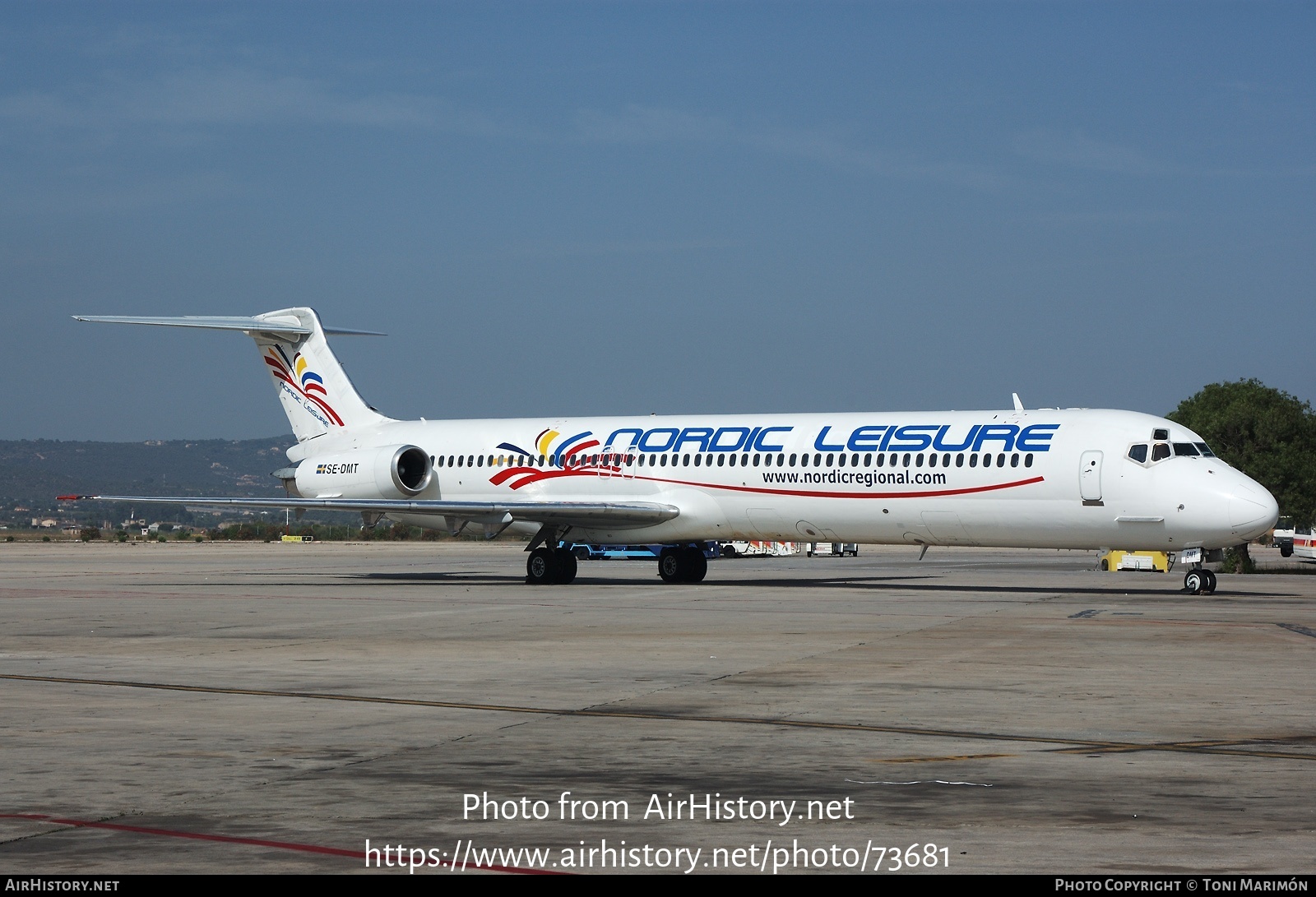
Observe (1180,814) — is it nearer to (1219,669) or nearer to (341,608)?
(1219,669)

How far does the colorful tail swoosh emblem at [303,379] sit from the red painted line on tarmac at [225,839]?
3164 cm

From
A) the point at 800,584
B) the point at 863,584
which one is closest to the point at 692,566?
the point at 800,584

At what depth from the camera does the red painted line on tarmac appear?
6.92 m

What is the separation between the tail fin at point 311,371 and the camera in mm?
38750

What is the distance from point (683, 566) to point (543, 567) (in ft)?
11.1

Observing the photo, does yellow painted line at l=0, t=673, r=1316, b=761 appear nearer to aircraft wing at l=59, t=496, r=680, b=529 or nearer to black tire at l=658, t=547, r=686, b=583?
aircraft wing at l=59, t=496, r=680, b=529

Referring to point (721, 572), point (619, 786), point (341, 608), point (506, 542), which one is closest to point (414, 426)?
point (721, 572)

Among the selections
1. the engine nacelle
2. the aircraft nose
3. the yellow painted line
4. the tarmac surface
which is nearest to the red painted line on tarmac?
the tarmac surface

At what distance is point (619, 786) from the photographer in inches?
352

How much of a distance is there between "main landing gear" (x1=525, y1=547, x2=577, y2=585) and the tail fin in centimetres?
768

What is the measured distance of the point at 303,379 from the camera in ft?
129

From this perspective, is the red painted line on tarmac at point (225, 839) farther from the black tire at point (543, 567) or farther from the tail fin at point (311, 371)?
the tail fin at point (311, 371)

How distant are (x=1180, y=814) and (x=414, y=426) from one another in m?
31.8

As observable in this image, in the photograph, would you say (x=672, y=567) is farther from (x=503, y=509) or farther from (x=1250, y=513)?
(x=1250, y=513)
